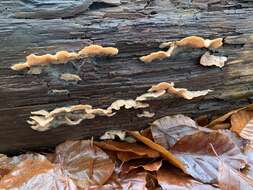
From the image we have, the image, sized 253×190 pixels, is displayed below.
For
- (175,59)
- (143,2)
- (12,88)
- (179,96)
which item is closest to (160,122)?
(179,96)

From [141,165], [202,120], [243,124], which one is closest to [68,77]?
[141,165]

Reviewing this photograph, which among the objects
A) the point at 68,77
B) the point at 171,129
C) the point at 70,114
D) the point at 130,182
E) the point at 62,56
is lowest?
the point at 130,182

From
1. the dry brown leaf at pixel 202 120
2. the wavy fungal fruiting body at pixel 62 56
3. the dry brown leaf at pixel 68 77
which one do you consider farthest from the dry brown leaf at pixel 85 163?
the dry brown leaf at pixel 202 120

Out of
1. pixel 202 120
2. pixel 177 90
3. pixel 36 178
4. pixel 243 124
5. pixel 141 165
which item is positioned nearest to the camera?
pixel 36 178

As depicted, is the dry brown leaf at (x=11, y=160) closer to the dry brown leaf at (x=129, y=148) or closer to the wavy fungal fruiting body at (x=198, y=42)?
the dry brown leaf at (x=129, y=148)

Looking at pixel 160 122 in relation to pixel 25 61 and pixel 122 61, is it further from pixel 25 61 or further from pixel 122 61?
pixel 25 61

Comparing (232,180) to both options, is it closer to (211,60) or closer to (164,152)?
(164,152)

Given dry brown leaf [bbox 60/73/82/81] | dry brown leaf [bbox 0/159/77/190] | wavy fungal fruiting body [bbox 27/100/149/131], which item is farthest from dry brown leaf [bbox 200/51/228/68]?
dry brown leaf [bbox 0/159/77/190]
